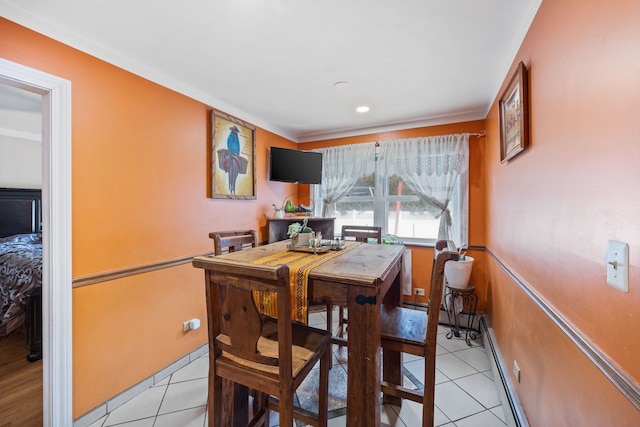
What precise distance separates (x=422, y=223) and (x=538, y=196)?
2.03 meters

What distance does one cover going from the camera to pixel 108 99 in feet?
5.74

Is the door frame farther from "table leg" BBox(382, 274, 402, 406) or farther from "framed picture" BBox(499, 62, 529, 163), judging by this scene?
"framed picture" BBox(499, 62, 529, 163)

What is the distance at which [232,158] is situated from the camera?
275 centimetres

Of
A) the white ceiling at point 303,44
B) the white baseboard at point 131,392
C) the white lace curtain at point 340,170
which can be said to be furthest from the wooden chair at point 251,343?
the white lace curtain at point 340,170

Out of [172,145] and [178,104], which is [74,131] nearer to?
[172,145]

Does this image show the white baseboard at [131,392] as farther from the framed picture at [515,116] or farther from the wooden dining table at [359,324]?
the framed picture at [515,116]

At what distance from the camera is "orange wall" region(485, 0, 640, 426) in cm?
66

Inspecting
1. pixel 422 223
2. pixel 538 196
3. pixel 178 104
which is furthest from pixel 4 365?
pixel 422 223

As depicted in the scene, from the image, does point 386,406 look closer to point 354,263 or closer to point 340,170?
point 354,263

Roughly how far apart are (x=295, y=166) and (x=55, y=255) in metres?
2.45

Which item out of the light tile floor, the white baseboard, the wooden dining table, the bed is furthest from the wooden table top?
the bed

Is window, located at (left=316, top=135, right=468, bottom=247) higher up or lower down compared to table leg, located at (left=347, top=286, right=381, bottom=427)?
higher up

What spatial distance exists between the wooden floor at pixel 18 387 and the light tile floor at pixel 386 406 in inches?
19.1

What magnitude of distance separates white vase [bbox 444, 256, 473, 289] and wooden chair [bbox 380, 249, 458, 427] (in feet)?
4.47
